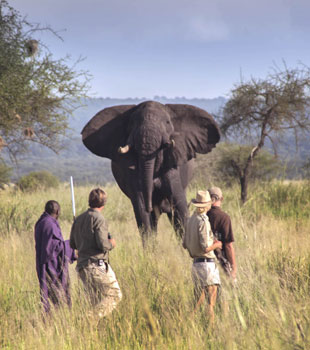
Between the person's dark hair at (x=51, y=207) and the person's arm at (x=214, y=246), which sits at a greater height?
the person's dark hair at (x=51, y=207)

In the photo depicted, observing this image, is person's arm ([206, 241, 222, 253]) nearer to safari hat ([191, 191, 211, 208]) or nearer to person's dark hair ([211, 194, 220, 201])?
safari hat ([191, 191, 211, 208])

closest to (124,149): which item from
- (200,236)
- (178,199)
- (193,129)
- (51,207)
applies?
(178,199)

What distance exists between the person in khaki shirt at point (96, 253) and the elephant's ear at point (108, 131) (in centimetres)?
374

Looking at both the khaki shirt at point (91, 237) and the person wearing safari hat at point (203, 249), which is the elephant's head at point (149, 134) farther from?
the person wearing safari hat at point (203, 249)

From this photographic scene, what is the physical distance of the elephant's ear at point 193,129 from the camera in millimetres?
9156

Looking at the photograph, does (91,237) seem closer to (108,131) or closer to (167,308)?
(167,308)

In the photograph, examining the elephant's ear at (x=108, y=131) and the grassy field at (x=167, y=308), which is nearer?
the grassy field at (x=167, y=308)

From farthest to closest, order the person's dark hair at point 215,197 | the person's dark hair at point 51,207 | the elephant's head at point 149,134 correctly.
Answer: the elephant's head at point 149,134
the person's dark hair at point 51,207
the person's dark hair at point 215,197

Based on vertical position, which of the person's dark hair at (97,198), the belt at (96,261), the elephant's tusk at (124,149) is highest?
the elephant's tusk at (124,149)

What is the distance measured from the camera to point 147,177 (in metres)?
8.30

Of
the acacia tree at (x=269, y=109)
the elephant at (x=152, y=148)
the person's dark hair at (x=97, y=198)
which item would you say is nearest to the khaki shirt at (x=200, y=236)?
the person's dark hair at (x=97, y=198)

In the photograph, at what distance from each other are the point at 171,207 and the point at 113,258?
1.48 m

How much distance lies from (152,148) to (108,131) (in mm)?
1296

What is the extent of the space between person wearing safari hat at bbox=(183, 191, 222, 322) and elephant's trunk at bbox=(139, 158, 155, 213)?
2.98 meters
